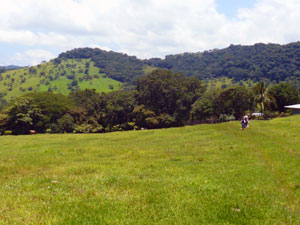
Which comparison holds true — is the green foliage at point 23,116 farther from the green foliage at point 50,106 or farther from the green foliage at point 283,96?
the green foliage at point 283,96

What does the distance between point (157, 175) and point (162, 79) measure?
102210 mm

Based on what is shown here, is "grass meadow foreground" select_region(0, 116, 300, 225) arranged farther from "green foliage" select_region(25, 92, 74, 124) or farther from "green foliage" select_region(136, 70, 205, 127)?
"green foliage" select_region(136, 70, 205, 127)

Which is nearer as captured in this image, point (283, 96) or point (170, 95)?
point (283, 96)

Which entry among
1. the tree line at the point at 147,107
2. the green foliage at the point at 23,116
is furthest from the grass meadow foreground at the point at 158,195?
the green foliage at the point at 23,116

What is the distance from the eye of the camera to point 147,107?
107 m

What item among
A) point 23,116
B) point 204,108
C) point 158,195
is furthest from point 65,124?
point 158,195

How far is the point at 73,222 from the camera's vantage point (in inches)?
324

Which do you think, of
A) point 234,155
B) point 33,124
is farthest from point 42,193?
point 33,124

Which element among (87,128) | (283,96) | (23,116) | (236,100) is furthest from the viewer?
(87,128)

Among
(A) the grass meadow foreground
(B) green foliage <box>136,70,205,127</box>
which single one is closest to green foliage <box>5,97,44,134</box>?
(B) green foliage <box>136,70,205,127</box>

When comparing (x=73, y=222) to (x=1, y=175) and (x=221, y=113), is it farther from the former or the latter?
(x=221, y=113)

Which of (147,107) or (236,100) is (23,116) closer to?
(147,107)

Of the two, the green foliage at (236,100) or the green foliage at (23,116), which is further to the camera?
the green foliage at (236,100)

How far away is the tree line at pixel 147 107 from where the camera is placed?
9100 centimetres
